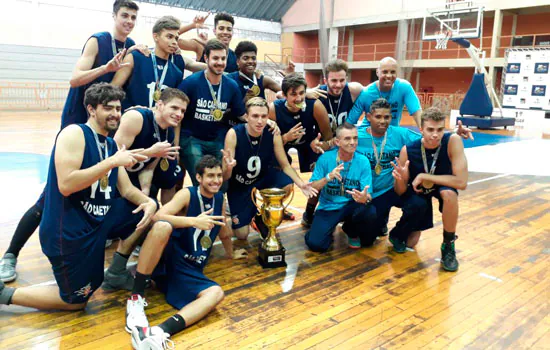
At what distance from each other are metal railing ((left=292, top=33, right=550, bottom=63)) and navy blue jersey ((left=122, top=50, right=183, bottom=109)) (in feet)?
65.4

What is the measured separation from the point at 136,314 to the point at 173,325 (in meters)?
0.27

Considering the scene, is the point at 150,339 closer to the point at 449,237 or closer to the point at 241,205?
the point at 241,205

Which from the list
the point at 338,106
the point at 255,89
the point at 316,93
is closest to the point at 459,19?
the point at 338,106

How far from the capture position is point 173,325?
2.66 metres

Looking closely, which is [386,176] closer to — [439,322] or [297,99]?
[297,99]

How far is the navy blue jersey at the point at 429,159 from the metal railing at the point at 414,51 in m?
19.3

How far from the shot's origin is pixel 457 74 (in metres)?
25.7

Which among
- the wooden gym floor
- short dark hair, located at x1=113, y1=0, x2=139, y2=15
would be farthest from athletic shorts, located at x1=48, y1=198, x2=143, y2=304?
short dark hair, located at x1=113, y1=0, x2=139, y2=15

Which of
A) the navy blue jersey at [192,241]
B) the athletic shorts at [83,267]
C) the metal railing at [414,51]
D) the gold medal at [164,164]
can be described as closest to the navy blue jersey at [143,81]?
the gold medal at [164,164]

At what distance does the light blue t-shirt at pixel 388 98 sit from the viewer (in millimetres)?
4883

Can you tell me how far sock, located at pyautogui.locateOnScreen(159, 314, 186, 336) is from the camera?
104 inches

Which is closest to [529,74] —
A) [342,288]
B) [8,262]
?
[342,288]

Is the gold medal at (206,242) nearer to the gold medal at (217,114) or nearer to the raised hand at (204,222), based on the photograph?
the raised hand at (204,222)

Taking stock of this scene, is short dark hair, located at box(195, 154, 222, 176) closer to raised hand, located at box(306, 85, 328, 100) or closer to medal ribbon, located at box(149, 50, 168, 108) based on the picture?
medal ribbon, located at box(149, 50, 168, 108)
